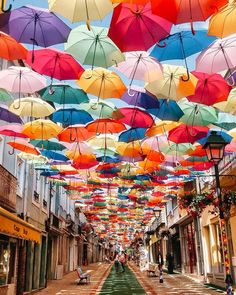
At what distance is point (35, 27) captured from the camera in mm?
6824

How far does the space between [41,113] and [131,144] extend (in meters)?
3.67

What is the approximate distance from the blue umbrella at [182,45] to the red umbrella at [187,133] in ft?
12.4

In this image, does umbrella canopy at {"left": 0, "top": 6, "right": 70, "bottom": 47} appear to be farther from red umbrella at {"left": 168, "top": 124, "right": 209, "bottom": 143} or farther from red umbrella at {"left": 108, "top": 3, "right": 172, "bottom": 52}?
red umbrella at {"left": 168, "top": 124, "right": 209, "bottom": 143}

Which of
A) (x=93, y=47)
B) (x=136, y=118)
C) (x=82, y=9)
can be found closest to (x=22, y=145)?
(x=136, y=118)

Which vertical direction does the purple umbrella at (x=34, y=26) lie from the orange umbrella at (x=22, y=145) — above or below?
above

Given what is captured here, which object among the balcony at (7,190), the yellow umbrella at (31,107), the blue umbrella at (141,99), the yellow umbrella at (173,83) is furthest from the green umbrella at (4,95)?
the yellow umbrella at (173,83)

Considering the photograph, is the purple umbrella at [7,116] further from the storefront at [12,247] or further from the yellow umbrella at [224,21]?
the yellow umbrella at [224,21]

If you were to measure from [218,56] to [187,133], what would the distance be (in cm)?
387

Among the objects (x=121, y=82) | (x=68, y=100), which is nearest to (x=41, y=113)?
(x=68, y=100)

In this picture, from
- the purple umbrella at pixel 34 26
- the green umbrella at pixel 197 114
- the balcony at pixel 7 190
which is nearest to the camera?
the purple umbrella at pixel 34 26

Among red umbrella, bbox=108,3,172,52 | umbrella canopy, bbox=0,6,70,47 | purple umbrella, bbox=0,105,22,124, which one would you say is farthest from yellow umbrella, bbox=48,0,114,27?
purple umbrella, bbox=0,105,22,124

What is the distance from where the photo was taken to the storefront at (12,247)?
11.1 metres

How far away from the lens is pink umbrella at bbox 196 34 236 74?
7191mm

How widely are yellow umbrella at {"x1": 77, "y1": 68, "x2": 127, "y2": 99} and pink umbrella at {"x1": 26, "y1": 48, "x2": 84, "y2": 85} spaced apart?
277 millimetres
